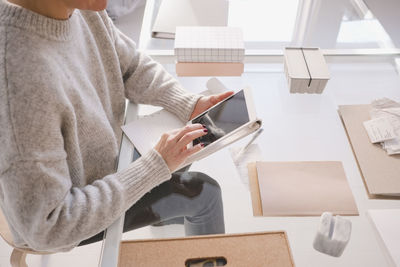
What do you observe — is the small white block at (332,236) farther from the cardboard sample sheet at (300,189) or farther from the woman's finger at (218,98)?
the woman's finger at (218,98)

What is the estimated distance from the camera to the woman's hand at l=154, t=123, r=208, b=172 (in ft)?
2.63

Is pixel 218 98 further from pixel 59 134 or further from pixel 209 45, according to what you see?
pixel 59 134

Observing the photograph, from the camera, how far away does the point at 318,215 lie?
2.63 feet

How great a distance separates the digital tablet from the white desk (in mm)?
134

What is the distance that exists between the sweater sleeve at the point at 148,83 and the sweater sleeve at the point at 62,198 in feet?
0.75

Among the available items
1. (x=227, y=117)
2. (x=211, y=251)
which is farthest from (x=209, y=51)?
(x=211, y=251)

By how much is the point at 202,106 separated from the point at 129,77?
242 millimetres

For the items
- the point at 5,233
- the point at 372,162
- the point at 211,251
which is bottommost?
the point at 211,251

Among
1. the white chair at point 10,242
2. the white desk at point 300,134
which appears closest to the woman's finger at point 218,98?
the white desk at point 300,134

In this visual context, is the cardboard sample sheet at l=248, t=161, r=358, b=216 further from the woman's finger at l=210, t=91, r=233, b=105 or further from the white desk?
the woman's finger at l=210, t=91, r=233, b=105

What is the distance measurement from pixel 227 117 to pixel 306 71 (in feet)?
1.22

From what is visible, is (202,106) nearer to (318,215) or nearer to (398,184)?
(318,215)

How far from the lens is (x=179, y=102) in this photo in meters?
0.98

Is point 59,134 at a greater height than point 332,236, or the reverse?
point 59,134
